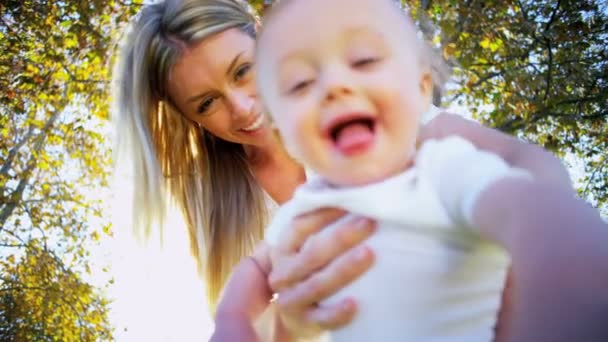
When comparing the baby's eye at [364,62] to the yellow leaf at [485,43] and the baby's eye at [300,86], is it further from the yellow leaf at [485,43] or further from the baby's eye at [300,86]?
the yellow leaf at [485,43]

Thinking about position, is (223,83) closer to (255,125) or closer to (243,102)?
(243,102)

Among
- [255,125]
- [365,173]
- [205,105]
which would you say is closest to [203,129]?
[205,105]

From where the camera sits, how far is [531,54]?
9523 mm

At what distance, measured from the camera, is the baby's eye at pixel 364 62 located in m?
1.26

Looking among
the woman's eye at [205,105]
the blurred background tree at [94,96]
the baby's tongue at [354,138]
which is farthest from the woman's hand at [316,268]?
the blurred background tree at [94,96]

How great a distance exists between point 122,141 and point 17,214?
1192cm

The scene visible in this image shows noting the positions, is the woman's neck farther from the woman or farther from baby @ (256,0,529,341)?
baby @ (256,0,529,341)

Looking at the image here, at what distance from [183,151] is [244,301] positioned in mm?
2341

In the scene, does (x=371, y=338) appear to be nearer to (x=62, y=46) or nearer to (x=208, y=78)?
(x=208, y=78)

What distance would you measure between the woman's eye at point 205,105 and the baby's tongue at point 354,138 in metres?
1.97

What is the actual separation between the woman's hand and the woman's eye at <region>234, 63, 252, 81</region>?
1.67m

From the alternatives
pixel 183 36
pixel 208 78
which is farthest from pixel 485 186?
pixel 183 36

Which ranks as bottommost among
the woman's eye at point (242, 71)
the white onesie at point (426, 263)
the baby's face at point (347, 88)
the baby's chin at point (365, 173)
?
the white onesie at point (426, 263)

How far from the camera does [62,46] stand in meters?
10.4
